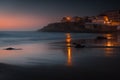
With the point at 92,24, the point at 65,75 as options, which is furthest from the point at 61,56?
the point at 92,24

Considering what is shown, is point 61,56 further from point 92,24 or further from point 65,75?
point 92,24

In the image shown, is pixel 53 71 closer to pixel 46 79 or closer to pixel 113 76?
pixel 46 79

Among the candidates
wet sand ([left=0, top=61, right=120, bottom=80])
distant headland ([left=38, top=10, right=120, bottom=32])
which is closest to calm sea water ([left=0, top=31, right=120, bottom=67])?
wet sand ([left=0, top=61, right=120, bottom=80])

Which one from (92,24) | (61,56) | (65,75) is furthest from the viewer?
(92,24)

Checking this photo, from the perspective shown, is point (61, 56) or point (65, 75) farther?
point (61, 56)

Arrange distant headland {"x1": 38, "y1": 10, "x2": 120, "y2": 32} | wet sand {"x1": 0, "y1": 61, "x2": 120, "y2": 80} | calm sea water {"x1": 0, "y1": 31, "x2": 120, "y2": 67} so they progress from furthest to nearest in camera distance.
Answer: distant headland {"x1": 38, "y1": 10, "x2": 120, "y2": 32} → calm sea water {"x1": 0, "y1": 31, "x2": 120, "y2": 67} → wet sand {"x1": 0, "y1": 61, "x2": 120, "y2": 80}

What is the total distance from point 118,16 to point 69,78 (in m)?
159

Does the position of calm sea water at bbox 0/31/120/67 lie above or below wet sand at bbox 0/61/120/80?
below

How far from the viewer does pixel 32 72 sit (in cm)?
1102

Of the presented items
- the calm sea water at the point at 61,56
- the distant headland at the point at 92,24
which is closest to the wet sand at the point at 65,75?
the calm sea water at the point at 61,56

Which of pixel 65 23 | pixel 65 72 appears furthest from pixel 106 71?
pixel 65 23

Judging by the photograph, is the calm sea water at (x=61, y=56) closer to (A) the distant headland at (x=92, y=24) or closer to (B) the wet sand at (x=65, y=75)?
(B) the wet sand at (x=65, y=75)

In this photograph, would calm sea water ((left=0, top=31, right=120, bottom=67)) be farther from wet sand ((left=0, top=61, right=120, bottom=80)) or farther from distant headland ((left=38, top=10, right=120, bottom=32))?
distant headland ((left=38, top=10, right=120, bottom=32))

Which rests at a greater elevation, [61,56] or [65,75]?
[65,75]
